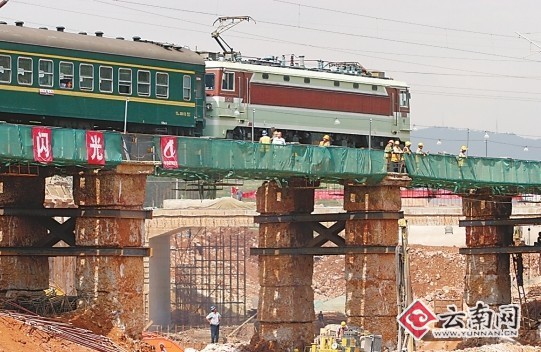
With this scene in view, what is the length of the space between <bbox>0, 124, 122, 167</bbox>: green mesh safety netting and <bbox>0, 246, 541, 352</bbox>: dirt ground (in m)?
5.19

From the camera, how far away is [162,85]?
53344 mm

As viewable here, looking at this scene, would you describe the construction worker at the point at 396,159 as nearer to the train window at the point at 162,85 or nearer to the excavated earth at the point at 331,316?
the excavated earth at the point at 331,316

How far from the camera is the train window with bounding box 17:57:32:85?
48.9 metres

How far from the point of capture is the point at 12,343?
40.7 meters

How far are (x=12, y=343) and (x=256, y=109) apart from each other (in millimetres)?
21962

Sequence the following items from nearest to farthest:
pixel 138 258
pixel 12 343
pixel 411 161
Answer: pixel 12 343
pixel 138 258
pixel 411 161

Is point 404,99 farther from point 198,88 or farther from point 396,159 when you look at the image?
point 198,88

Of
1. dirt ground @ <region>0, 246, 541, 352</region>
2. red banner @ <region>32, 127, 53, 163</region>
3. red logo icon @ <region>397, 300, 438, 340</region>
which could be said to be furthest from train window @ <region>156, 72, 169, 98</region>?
red logo icon @ <region>397, 300, 438, 340</region>

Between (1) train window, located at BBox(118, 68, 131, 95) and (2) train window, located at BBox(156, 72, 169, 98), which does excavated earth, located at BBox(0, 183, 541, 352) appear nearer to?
(1) train window, located at BBox(118, 68, 131, 95)

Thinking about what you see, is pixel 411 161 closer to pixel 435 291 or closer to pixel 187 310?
pixel 435 291

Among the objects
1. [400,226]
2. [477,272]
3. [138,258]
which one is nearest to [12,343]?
[138,258]

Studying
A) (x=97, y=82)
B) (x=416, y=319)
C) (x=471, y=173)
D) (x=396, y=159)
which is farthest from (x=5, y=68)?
(x=471, y=173)

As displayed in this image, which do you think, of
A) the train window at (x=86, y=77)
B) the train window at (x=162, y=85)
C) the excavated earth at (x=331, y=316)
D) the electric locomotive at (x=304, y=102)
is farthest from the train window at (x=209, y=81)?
the excavated earth at (x=331, y=316)

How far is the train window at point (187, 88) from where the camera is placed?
5450cm
